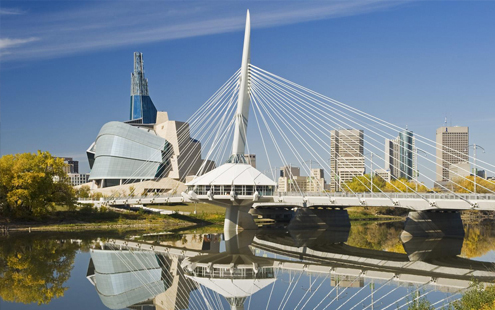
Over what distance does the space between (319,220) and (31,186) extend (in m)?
35.3

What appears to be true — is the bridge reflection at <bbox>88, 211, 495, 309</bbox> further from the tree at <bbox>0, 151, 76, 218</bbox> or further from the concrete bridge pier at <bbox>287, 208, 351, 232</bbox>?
the concrete bridge pier at <bbox>287, 208, 351, 232</bbox>

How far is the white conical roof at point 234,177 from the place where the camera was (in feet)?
179

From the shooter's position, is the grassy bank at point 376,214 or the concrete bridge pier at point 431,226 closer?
the concrete bridge pier at point 431,226

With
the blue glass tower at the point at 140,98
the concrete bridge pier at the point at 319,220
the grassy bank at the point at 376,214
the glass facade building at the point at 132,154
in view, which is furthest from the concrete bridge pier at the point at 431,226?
the blue glass tower at the point at 140,98

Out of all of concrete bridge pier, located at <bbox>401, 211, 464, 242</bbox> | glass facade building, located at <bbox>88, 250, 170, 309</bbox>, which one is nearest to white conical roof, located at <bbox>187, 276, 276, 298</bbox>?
glass facade building, located at <bbox>88, 250, 170, 309</bbox>

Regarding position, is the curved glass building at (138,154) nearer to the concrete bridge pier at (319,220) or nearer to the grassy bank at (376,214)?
Result: the grassy bank at (376,214)

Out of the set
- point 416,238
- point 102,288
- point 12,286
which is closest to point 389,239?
point 416,238

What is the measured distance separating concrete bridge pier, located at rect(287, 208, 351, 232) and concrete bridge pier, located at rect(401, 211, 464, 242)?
13.1 m

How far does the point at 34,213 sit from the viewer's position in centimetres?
5872

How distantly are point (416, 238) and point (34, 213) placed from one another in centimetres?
4113

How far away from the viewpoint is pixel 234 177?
54.9 m

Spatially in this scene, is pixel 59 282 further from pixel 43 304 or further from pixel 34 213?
pixel 34 213

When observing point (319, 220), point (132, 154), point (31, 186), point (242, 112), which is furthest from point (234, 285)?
point (132, 154)

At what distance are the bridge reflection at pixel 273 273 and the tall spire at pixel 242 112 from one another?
9.08 metres
